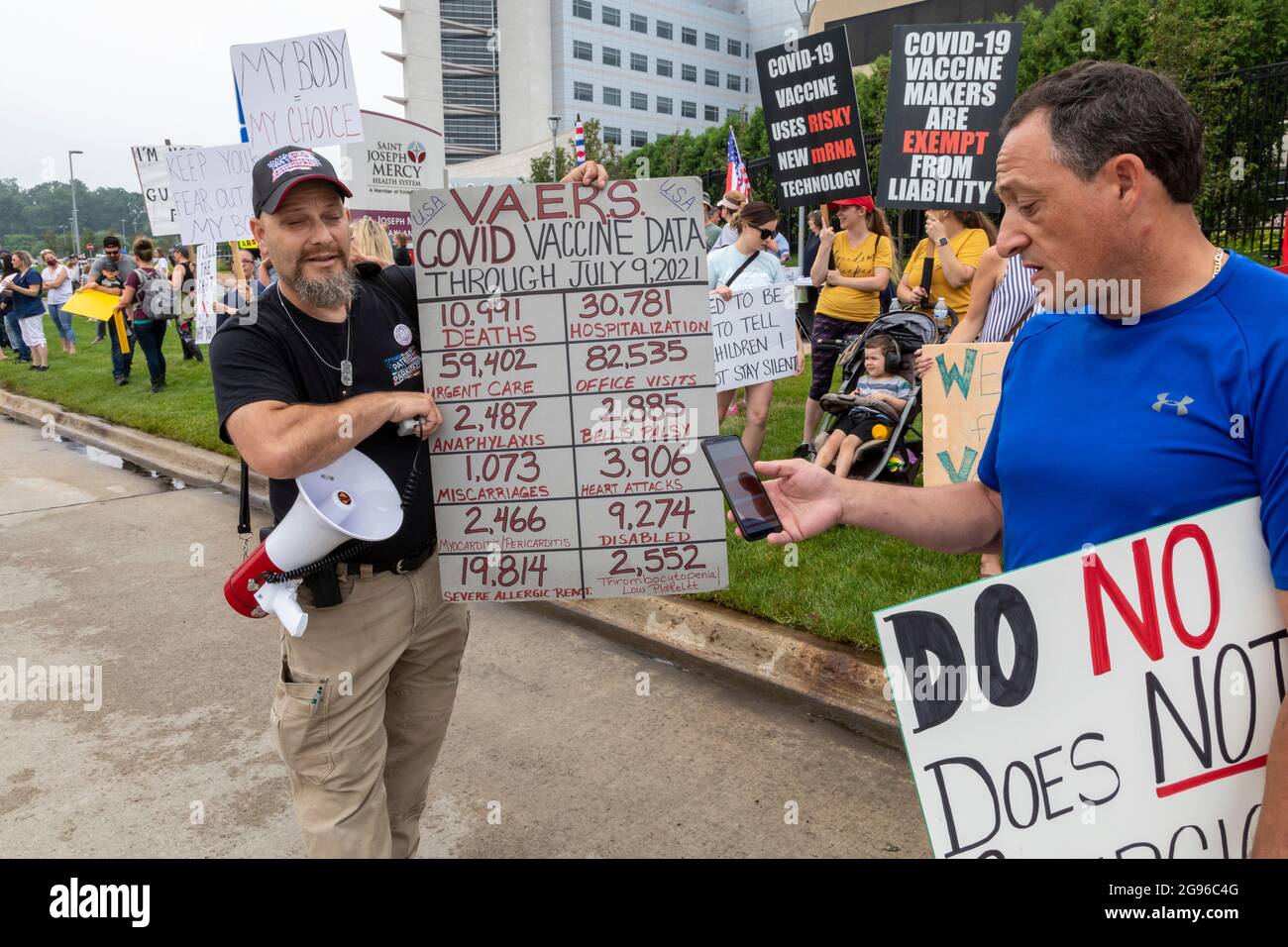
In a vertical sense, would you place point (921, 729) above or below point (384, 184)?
below

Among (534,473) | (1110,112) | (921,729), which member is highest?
(1110,112)

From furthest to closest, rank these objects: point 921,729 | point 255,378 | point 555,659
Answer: point 555,659 < point 255,378 < point 921,729

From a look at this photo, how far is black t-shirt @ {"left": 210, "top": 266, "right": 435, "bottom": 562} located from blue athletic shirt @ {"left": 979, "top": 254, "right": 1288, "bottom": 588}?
1612 millimetres

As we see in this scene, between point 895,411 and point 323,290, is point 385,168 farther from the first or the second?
point 323,290

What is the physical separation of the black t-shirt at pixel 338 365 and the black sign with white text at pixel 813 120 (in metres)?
A: 4.90

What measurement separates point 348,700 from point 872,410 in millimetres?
4432

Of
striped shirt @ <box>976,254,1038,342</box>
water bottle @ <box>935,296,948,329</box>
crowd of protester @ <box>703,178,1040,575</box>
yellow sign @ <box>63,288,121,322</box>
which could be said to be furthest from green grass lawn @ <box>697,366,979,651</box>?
yellow sign @ <box>63,288,121,322</box>

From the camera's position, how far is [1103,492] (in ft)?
5.21

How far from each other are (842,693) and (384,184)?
10169mm

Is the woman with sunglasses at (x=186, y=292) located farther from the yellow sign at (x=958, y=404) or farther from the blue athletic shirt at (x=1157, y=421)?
the blue athletic shirt at (x=1157, y=421)

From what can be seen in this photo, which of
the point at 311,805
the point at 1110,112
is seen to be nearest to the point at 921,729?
the point at 1110,112

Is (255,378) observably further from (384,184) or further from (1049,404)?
(384,184)

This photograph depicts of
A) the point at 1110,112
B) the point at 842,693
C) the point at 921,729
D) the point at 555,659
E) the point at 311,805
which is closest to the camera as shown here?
the point at 1110,112

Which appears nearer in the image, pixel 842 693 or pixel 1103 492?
pixel 1103 492
